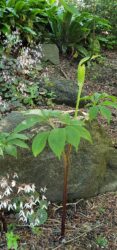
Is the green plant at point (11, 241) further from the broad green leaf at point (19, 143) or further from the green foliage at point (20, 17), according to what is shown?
the green foliage at point (20, 17)

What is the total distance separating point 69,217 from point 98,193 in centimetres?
38

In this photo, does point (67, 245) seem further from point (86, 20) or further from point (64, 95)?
point (86, 20)

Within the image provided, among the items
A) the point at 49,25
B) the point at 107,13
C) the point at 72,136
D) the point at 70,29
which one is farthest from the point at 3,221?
the point at 107,13

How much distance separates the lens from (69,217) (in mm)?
2609

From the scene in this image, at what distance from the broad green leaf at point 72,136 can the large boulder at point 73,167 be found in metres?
0.91

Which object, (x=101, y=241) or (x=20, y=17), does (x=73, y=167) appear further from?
(x=20, y=17)

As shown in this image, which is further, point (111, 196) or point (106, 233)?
point (111, 196)

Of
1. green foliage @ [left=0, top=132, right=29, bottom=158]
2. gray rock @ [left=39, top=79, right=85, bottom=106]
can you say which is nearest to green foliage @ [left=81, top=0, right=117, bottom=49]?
gray rock @ [left=39, top=79, right=85, bottom=106]

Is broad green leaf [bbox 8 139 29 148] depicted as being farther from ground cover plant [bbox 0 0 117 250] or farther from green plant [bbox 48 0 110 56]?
green plant [bbox 48 0 110 56]

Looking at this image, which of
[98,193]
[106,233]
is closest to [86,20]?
[98,193]

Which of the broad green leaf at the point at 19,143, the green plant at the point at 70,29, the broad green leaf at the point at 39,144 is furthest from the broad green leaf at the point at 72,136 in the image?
the green plant at the point at 70,29

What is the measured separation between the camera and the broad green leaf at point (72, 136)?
5.54 feet

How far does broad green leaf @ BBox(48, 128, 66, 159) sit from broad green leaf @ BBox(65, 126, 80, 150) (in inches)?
0.9

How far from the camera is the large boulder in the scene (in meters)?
2.60
